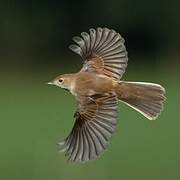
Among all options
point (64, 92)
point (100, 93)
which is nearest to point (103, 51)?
point (100, 93)

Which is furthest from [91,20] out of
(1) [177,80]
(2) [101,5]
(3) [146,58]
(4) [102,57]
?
(4) [102,57]

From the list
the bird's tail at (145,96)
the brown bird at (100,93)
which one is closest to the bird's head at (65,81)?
the brown bird at (100,93)

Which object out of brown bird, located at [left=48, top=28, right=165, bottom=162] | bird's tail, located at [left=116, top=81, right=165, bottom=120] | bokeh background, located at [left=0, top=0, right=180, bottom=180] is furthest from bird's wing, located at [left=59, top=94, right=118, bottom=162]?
bokeh background, located at [left=0, top=0, right=180, bottom=180]

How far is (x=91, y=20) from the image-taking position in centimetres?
1853

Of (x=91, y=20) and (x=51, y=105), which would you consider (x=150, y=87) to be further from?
(x=91, y=20)

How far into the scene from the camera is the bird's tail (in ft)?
11.6

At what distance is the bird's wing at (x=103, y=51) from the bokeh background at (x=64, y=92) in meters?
2.91

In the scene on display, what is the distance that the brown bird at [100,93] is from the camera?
332 cm

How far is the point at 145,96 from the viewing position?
3.54 m

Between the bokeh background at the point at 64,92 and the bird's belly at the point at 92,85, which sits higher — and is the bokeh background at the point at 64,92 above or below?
above

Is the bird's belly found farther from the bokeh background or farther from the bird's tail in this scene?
the bokeh background

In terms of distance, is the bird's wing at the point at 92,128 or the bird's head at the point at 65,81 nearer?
the bird's wing at the point at 92,128

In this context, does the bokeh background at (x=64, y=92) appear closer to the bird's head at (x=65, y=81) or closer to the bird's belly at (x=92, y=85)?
the bird's head at (x=65, y=81)

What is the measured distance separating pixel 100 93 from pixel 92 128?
15cm
